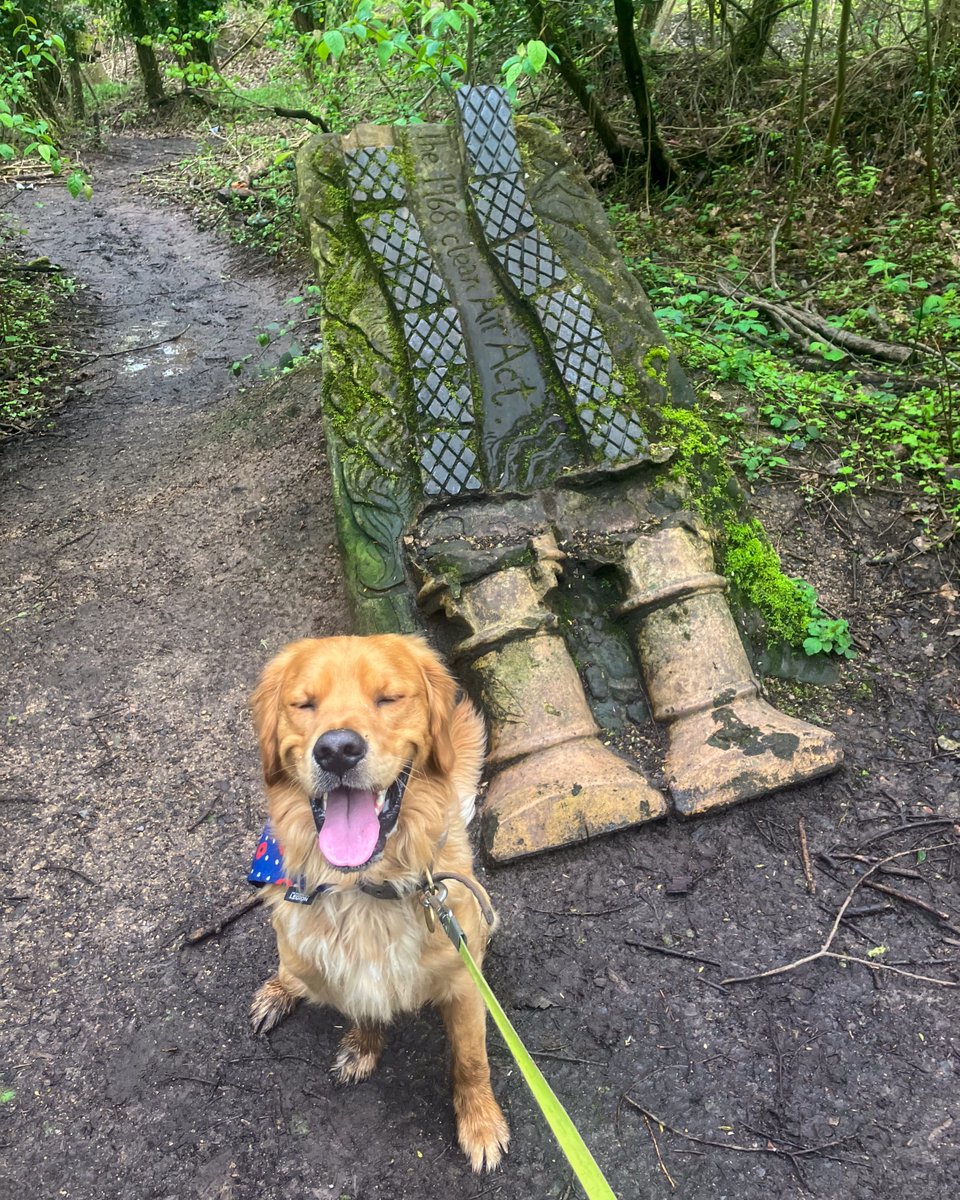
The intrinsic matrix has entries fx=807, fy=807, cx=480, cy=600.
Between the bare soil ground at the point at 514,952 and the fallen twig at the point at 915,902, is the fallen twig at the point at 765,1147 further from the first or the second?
the fallen twig at the point at 915,902

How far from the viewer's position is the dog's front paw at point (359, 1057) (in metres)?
2.60

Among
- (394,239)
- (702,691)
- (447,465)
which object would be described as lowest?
(702,691)

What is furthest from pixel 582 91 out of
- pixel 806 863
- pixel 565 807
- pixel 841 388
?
pixel 806 863

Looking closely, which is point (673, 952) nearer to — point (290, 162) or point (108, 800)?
point (108, 800)

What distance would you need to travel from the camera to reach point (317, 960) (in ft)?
7.46

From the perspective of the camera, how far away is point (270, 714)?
91.4 inches

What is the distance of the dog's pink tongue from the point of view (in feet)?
6.95

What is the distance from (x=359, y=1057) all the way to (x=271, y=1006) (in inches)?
15.5

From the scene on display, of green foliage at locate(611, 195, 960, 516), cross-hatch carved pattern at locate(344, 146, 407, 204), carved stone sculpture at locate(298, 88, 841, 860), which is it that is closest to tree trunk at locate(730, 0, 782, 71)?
green foliage at locate(611, 195, 960, 516)

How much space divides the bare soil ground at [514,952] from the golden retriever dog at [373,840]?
0.43m

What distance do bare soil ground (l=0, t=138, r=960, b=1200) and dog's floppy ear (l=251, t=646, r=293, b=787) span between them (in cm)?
110

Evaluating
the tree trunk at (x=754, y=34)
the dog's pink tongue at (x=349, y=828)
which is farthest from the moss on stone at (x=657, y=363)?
the tree trunk at (x=754, y=34)

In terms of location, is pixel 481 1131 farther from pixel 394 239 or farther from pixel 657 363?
pixel 394 239

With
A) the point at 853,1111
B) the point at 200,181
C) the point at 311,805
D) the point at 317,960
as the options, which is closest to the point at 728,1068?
the point at 853,1111
